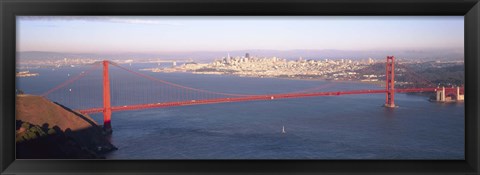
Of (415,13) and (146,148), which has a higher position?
(415,13)

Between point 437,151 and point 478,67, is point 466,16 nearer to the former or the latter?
point 478,67

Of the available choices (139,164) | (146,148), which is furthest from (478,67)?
(146,148)

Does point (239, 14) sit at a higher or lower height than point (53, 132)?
higher

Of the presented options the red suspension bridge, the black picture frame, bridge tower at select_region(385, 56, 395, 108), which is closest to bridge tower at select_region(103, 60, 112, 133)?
the red suspension bridge

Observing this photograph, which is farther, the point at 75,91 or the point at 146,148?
the point at 75,91

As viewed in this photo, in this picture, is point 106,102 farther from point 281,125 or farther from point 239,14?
point 239,14

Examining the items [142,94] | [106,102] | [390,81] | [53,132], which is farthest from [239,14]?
[142,94]

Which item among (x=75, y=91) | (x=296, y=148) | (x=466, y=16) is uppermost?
(x=466, y=16)

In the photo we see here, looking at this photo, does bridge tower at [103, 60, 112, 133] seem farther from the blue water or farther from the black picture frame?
the black picture frame
